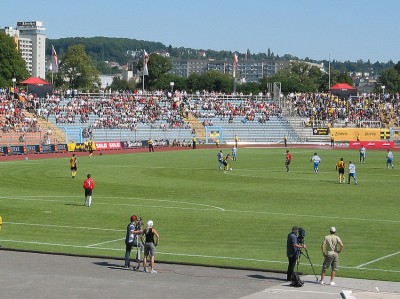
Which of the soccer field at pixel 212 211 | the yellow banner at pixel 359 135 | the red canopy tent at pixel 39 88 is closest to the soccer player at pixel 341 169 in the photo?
the soccer field at pixel 212 211

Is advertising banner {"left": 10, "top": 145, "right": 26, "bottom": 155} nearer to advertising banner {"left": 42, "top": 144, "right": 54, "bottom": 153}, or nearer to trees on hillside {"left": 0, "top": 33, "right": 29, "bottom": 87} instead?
advertising banner {"left": 42, "top": 144, "right": 54, "bottom": 153}

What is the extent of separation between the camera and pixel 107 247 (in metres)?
32.9

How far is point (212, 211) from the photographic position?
142 feet

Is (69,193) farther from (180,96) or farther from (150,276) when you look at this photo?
(180,96)

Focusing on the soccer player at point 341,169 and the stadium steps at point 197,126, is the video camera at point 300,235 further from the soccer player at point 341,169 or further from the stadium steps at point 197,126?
the stadium steps at point 197,126

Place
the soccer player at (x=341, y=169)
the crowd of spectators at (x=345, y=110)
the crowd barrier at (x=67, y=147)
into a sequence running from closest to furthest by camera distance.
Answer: the soccer player at (x=341, y=169) < the crowd barrier at (x=67, y=147) < the crowd of spectators at (x=345, y=110)

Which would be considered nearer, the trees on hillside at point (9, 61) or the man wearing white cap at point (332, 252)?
the man wearing white cap at point (332, 252)

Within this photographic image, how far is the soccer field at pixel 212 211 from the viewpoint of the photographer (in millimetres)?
31516

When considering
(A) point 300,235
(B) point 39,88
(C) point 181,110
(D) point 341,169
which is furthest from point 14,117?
A: (A) point 300,235

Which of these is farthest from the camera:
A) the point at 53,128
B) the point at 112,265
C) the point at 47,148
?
the point at 53,128

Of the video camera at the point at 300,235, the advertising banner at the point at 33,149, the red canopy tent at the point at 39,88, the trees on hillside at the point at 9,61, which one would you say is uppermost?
the trees on hillside at the point at 9,61

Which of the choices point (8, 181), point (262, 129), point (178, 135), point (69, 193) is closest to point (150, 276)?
point (69, 193)

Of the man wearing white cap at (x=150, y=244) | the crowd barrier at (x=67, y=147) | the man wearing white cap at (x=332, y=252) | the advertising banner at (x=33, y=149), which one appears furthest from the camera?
the advertising banner at (x=33, y=149)

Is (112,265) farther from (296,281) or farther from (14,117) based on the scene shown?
(14,117)
